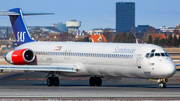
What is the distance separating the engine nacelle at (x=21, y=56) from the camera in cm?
3166

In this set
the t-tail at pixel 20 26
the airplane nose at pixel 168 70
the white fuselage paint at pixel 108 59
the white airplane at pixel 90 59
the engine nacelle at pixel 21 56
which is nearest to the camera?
the airplane nose at pixel 168 70

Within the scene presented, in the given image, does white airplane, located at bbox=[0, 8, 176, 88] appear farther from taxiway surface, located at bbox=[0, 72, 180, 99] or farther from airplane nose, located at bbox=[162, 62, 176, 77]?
taxiway surface, located at bbox=[0, 72, 180, 99]

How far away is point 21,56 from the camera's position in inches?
1243

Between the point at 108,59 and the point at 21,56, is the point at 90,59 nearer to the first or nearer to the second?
the point at 108,59

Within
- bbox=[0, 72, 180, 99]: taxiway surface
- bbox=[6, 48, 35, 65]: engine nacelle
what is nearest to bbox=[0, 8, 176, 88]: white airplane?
bbox=[6, 48, 35, 65]: engine nacelle

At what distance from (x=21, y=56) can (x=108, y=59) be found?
27.3ft

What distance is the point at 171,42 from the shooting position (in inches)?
4889

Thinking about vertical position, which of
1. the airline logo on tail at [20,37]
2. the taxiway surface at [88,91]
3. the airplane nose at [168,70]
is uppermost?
the airline logo on tail at [20,37]

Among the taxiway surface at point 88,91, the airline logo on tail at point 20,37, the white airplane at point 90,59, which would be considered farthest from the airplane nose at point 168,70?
the airline logo on tail at point 20,37

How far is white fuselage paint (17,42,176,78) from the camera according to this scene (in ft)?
80.3

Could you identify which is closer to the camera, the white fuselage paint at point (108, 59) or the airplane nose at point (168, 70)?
the airplane nose at point (168, 70)

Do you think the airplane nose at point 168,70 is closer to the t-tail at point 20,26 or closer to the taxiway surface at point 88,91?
the taxiway surface at point 88,91

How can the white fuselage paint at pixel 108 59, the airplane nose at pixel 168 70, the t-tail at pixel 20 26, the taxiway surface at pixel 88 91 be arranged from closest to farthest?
1. the taxiway surface at pixel 88 91
2. the airplane nose at pixel 168 70
3. the white fuselage paint at pixel 108 59
4. the t-tail at pixel 20 26

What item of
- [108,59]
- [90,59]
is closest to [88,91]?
[108,59]
